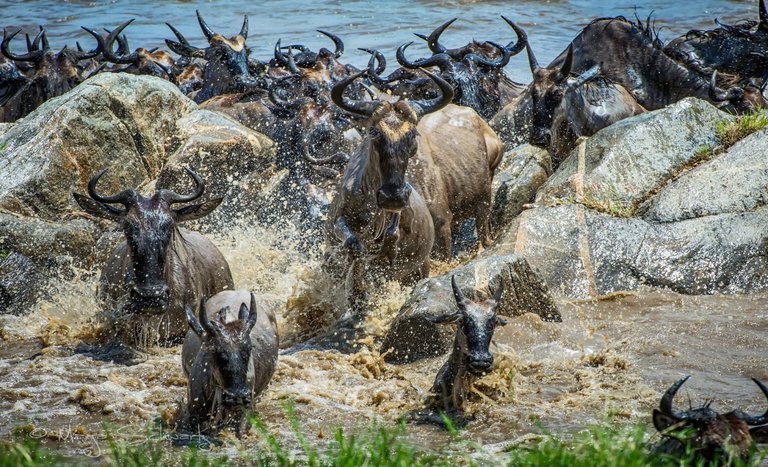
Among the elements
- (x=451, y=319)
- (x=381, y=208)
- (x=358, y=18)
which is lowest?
(x=358, y=18)

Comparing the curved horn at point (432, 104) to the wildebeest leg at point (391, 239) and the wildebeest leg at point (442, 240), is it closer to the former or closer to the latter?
the wildebeest leg at point (391, 239)

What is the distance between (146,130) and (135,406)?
6.33 metres

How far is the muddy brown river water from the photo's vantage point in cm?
779

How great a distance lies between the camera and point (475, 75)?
1911 centimetres

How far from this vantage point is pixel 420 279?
11.2 meters

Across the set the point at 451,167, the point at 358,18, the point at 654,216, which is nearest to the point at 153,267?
the point at 451,167

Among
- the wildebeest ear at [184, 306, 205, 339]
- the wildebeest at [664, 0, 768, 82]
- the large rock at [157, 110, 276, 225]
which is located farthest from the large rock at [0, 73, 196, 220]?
the wildebeest at [664, 0, 768, 82]

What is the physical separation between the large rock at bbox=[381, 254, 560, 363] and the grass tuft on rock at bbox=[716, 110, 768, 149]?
13.5 feet

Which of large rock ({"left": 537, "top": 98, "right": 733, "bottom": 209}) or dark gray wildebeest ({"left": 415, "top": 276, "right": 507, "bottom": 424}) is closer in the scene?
dark gray wildebeest ({"left": 415, "top": 276, "right": 507, "bottom": 424})

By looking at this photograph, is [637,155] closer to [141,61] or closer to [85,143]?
[85,143]

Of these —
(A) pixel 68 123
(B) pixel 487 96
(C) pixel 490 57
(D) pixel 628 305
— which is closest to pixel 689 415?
(D) pixel 628 305

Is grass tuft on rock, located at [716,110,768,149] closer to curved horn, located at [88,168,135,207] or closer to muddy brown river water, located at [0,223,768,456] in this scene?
muddy brown river water, located at [0,223,768,456]

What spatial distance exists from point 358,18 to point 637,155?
22214 millimetres

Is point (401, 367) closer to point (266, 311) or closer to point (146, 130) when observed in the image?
point (266, 311)
